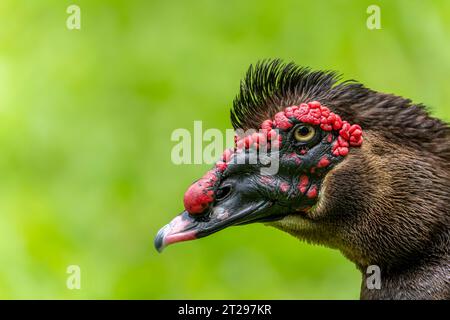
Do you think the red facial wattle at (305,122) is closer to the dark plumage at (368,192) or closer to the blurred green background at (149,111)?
the dark plumage at (368,192)

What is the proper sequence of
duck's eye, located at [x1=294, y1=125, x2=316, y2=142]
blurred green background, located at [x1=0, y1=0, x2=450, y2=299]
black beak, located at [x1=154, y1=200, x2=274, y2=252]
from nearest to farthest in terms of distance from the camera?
1. black beak, located at [x1=154, y1=200, x2=274, y2=252]
2. duck's eye, located at [x1=294, y1=125, x2=316, y2=142]
3. blurred green background, located at [x1=0, y1=0, x2=450, y2=299]

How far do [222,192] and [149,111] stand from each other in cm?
431

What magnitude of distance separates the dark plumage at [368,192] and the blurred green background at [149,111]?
3565 mm

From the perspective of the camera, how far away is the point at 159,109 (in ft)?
Answer: 33.6

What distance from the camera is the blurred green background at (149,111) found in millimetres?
9844

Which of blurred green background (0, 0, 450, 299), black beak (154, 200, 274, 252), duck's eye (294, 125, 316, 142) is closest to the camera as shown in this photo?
black beak (154, 200, 274, 252)

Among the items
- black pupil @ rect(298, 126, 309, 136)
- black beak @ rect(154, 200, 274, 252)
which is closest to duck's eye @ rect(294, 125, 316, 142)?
black pupil @ rect(298, 126, 309, 136)

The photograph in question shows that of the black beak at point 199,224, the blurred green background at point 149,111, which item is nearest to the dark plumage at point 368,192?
the black beak at point 199,224

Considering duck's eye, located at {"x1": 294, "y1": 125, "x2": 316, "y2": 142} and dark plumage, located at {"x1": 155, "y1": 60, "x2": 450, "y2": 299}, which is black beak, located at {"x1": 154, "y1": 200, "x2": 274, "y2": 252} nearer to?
dark plumage, located at {"x1": 155, "y1": 60, "x2": 450, "y2": 299}

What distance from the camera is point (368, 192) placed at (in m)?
6.11

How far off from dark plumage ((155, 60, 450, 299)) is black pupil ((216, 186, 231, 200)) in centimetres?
1

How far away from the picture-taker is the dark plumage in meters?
6.02
